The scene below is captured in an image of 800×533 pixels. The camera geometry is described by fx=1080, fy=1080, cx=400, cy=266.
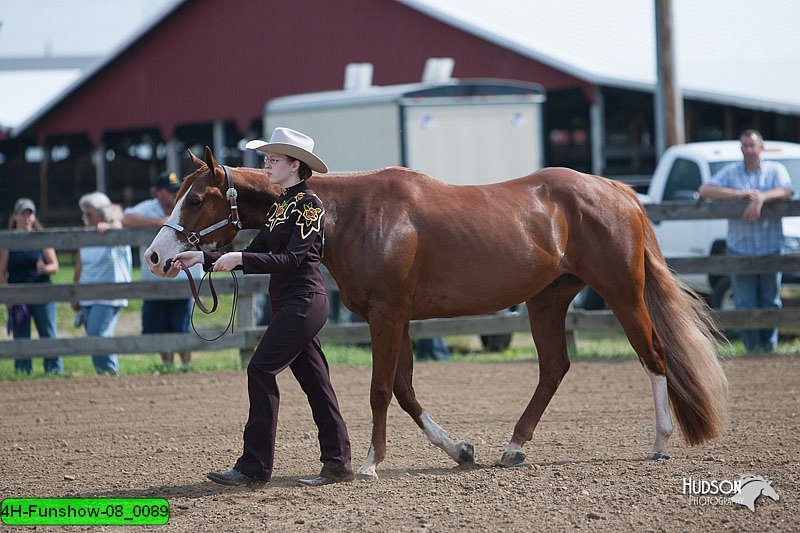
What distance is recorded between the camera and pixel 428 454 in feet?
22.0

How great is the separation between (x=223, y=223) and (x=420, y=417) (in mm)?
1583

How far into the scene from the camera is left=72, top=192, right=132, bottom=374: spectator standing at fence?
35.7 ft

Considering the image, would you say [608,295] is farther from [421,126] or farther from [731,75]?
[731,75]

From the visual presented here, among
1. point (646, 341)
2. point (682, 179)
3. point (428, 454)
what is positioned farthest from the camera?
point (682, 179)

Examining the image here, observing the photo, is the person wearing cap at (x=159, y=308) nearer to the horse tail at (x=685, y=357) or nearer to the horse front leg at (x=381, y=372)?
the horse front leg at (x=381, y=372)

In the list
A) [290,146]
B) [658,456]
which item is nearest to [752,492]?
[658,456]

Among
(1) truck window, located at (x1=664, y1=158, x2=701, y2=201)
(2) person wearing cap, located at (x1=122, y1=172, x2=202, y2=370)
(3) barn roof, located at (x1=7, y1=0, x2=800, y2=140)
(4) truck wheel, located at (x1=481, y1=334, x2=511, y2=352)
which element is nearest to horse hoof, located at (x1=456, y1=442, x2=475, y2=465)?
(2) person wearing cap, located at (x1=122, y1=172, x2=202, y2=370)

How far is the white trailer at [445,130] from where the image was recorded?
1442cm

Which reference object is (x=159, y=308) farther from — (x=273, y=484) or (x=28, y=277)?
(x=273, y=484)

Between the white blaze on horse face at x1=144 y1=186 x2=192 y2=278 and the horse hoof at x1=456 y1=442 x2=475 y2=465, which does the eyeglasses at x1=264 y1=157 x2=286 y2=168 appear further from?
the horse hoof at x1=456 y1=442 x2=475 y2=465

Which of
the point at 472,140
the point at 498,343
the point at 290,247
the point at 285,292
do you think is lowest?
the point at 498,343

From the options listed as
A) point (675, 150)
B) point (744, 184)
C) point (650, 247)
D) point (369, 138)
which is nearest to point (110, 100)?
point (369, 138)

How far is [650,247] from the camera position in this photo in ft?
22.2

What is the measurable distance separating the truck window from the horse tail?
20.5ft
